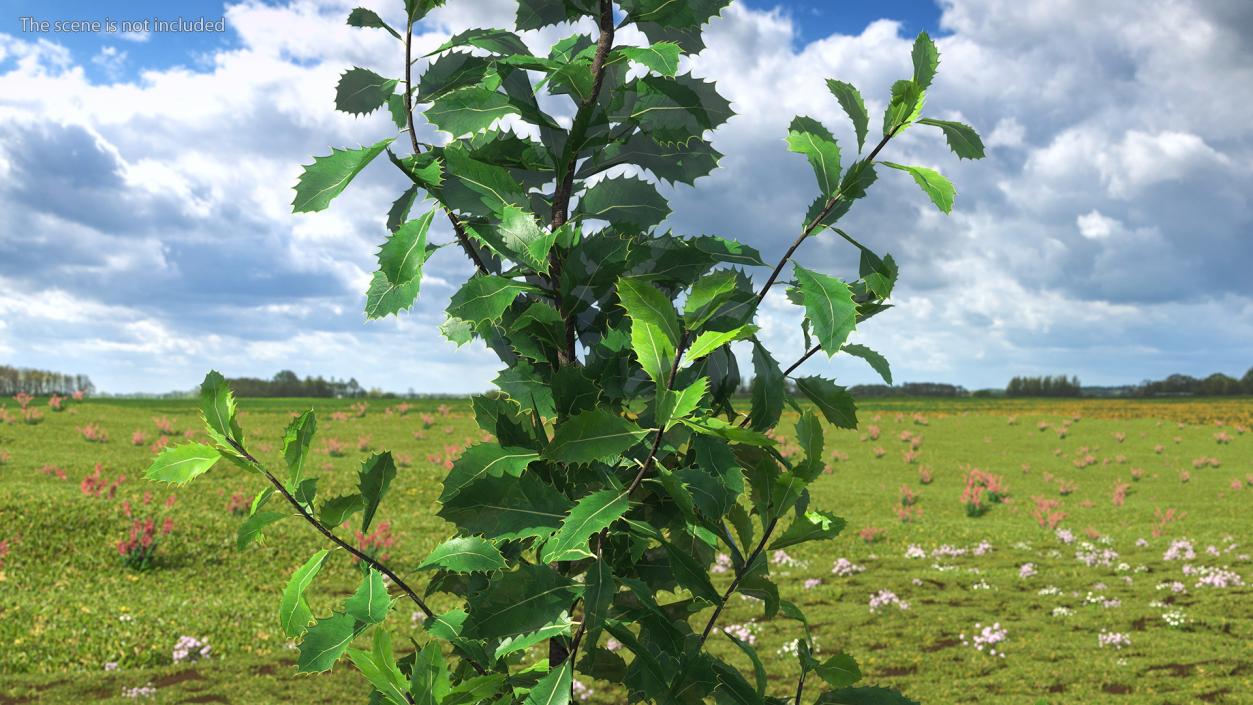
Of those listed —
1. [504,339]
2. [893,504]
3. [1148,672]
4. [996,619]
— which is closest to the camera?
[504,339]

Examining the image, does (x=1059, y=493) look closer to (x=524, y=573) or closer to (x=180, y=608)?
(x=180, y=608)

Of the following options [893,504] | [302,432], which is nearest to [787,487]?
[302,432]

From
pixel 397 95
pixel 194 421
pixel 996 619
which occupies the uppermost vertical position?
pixel 397 95

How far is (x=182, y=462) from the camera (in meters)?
1.79

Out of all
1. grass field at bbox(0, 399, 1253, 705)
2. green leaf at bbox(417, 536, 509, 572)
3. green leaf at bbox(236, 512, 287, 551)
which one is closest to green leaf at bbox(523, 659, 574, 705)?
green leaf at bbox(417, 536, 509, 572)

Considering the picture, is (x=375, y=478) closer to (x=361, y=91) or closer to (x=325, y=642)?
(x=325, y=642)

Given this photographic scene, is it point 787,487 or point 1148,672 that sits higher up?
point 787,487

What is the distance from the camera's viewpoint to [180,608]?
9.96 m

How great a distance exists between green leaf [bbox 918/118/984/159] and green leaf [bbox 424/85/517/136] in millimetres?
953

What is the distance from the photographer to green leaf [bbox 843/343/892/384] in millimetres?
1896

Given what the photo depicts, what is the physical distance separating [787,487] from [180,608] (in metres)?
10.4

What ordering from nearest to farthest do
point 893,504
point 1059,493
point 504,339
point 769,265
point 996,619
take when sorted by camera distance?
point 769,265 < point 504,339 < point 996,619 < point 893,504 < point 1059,493

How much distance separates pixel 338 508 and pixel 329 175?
76cm

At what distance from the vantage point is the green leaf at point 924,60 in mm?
1649
